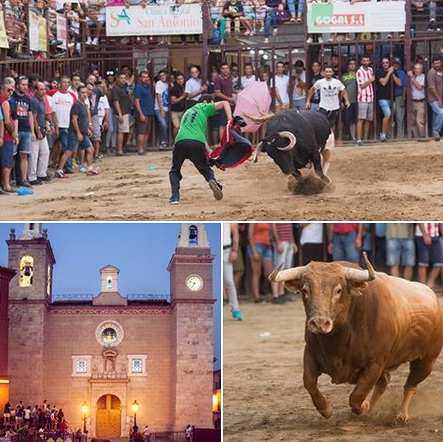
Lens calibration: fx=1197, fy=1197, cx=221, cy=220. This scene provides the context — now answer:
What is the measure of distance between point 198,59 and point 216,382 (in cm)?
1597

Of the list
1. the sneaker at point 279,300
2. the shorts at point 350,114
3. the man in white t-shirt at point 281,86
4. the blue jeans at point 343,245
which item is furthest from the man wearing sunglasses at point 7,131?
the shorts at point 350,114

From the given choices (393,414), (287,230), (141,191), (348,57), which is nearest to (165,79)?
(348,57)

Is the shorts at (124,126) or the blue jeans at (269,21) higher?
the blue jeans at (269,21)

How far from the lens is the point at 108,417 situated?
7594 mm

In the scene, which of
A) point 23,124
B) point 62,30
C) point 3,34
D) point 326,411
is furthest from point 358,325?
point 62,30

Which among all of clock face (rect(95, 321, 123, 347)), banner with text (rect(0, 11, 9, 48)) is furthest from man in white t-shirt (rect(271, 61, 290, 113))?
clock face (rect(95, 321, 123, 347))

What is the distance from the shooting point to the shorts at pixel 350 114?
22.2 m

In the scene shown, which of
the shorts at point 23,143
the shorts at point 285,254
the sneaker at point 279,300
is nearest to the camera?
the shorts at point 285,254

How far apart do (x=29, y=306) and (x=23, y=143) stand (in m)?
8.55

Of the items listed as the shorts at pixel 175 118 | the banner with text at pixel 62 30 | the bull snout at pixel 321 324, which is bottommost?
the bull snout at pixel 321 324

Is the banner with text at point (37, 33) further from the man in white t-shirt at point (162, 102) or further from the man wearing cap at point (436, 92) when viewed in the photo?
the man wearing cap at point (436, 92)

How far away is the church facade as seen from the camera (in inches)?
303

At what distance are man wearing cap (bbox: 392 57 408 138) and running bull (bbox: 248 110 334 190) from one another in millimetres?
6925

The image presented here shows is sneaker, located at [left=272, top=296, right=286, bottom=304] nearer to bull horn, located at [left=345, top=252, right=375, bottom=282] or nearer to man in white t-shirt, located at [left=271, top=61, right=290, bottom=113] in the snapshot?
man in white t-shirt, located at [left=271, top=61, right=290, bottom=113]
